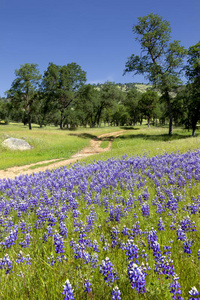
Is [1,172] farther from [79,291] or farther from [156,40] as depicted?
[156,40]

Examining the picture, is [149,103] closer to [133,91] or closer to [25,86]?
[133,91]

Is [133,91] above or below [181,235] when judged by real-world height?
above

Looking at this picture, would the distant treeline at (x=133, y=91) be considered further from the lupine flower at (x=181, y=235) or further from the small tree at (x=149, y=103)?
the lupine flower at (x=181, y=235)

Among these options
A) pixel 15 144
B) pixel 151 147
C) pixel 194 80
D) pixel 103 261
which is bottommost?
pixel 15 144

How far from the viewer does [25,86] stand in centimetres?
5484

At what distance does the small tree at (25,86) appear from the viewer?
54.2 m

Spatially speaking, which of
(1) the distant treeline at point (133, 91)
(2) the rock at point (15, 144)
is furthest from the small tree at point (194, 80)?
(2) the rock at point (15, 144)

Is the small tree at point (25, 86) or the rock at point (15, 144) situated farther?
the small tree at point (25, 86)

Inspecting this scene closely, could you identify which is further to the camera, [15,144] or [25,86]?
[25,86]

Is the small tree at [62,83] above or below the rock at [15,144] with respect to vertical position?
above

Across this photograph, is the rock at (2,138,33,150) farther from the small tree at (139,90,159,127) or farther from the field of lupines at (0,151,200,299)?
the small tree at (139,90,159,127)

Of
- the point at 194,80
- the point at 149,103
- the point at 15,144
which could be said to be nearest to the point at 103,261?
the point at 15,144

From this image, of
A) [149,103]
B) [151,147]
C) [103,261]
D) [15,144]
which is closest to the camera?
[103,261]

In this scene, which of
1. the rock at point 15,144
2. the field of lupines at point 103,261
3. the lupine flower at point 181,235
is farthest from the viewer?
the rock at point 15,144
